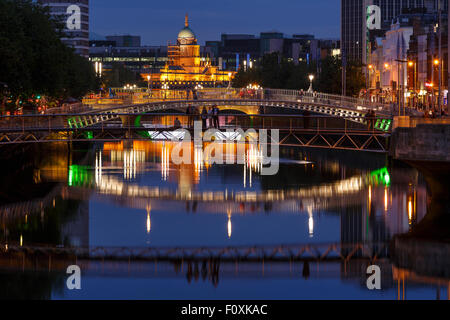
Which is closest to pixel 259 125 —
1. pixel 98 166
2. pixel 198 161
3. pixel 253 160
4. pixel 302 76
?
pixel 253 160

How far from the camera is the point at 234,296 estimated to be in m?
29.5

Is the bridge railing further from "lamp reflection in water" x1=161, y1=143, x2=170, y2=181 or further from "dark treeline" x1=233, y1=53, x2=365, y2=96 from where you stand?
"dark treeline" x1=233, y1=53, x2=365, y2=96

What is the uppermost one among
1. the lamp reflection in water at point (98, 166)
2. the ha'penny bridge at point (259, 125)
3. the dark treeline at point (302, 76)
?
the dark treeline at point (302, 76)

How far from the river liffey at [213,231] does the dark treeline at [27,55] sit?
19.3 ft

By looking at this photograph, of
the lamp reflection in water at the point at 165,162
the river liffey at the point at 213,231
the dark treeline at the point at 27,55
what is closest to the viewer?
the river liffey at the point at 213,231

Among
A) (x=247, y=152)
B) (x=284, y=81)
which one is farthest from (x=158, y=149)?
(x=284, y=81)

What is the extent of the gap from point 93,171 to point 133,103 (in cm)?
3699

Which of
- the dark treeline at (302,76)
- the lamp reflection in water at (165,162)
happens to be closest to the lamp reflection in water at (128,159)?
the lamp reflection in water at (165,162)

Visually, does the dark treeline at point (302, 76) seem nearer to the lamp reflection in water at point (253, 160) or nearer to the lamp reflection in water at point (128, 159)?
the lamp reflection in water at point (253, 160)

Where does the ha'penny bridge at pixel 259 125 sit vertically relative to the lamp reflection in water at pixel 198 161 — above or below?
above

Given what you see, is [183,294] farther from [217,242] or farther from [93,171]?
[93,171]

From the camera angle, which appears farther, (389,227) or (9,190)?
(9,190)

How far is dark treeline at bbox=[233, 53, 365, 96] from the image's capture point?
124m

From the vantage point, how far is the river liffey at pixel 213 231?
1211 inches
